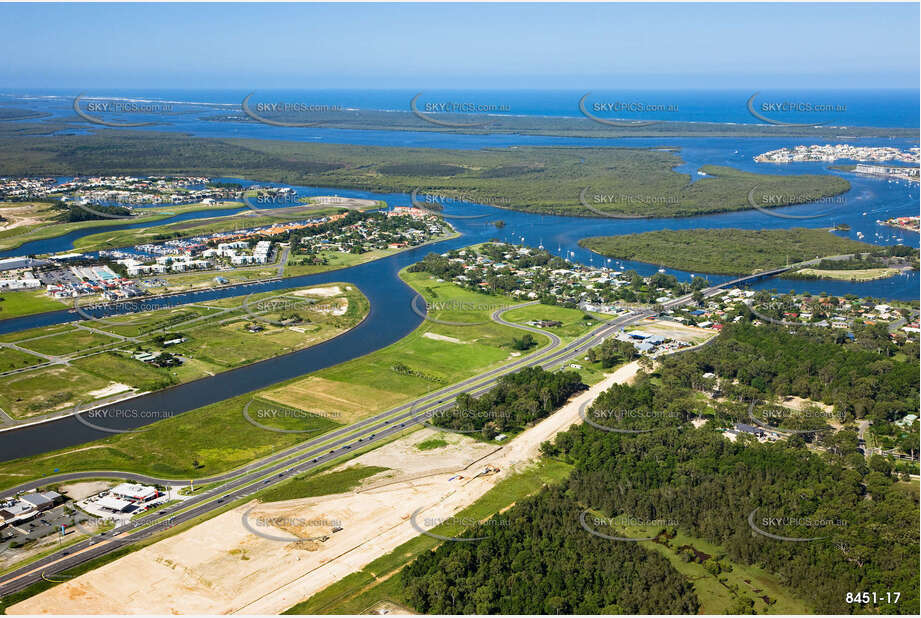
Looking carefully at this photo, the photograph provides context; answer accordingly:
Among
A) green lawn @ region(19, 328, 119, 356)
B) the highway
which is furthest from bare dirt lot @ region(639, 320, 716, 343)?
green lawn @ region(19, 328, 119, 356)

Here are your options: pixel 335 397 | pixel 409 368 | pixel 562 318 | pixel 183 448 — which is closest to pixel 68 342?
pixel 183 448

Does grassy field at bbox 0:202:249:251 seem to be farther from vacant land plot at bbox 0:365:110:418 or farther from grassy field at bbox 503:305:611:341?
grassy field at bbox 503:305:611:341

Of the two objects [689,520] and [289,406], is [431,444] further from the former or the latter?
[689,520]

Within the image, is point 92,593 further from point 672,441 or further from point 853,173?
point 853,173

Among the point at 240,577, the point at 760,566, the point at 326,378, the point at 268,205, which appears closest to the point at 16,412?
the point at 326,378

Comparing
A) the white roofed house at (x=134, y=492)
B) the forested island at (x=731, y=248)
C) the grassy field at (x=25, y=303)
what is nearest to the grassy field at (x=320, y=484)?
the white roofed house at (x=134, y=492)

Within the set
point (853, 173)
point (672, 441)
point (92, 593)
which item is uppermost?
point (853, 173)
